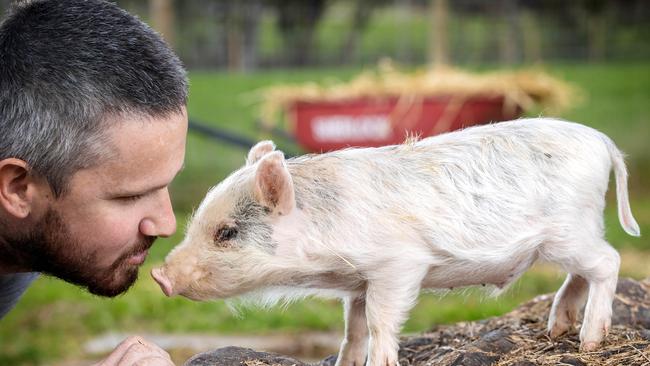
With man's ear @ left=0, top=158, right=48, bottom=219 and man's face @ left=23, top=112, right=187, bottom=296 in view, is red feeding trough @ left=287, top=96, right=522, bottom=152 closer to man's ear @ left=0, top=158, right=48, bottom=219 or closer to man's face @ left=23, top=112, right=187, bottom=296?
man's face @ left=23, top=112, right=187, bottom=296

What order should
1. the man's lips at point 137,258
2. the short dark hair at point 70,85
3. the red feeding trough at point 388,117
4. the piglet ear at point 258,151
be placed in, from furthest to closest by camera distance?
the red feeding trough at point 388,117, the piglet ear at point 258,151, the man's lips at point 137,258, the short dark hair at point 70,85

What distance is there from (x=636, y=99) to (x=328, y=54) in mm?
4202

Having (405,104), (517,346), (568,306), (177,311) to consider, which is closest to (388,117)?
(405,104)

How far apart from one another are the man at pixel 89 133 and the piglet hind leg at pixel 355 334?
0.53 meters

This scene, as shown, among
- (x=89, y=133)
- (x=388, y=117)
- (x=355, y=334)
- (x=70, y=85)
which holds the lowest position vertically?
(x=388, y=117)

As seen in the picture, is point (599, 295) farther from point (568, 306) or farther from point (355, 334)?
point (355, 334)

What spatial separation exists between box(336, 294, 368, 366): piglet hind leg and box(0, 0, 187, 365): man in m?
0.53

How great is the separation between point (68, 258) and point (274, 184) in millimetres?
544

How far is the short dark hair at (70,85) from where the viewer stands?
7.63ft

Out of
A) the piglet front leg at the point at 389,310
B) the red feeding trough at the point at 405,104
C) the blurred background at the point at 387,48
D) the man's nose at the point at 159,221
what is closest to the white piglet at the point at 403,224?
the piglet front leg at the point at 389,310

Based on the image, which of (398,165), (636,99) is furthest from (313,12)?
(398,165)

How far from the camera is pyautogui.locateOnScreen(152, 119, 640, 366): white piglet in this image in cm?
244

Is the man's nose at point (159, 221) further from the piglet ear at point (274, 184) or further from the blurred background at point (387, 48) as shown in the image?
the blurred background at point (387, 48)

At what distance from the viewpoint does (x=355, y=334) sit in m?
2.74
